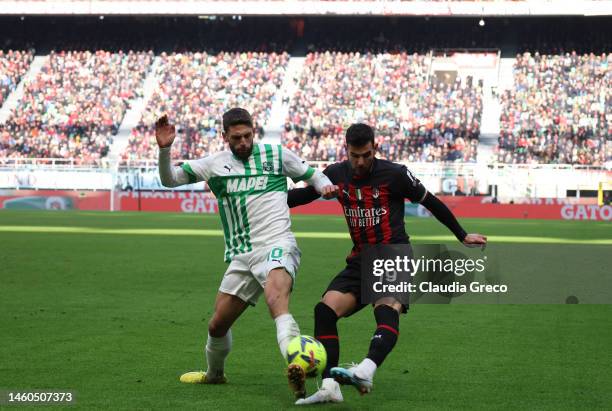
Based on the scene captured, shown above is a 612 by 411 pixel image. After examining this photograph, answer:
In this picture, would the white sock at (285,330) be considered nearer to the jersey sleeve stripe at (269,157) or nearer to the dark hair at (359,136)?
the jersey sleeve stripe at (269,157)

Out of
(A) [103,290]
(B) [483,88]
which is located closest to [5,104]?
(B) [483,88]

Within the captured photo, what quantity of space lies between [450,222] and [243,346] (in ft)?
9.46

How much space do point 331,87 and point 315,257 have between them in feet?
118

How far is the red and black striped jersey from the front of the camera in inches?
271

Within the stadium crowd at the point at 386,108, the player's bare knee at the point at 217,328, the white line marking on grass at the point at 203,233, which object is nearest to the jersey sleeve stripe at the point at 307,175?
the player's bare knee at the point at 217,328

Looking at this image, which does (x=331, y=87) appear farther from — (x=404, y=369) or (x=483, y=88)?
(x=404, y=369)

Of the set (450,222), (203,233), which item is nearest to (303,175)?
(450,222)

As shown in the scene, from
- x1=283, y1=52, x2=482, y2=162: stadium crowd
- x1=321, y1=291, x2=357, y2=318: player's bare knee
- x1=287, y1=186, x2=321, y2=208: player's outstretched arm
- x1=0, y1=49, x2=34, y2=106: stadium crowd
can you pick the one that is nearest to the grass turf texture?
x1=321, y1=291, x2=357, y2=318: player's bare knee

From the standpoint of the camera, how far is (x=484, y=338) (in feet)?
32.1

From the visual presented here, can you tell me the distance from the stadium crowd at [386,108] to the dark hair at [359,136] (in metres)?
41.6

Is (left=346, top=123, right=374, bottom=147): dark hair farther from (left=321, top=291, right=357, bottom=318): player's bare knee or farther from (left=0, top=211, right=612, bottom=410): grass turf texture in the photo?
(left=0, top=211, right=612, bottom=410): grass turf texture

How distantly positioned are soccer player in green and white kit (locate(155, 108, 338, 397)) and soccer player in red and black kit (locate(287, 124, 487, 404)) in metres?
0.23

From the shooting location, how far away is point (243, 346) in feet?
30.0

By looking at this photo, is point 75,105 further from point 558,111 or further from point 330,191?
point 330,191
